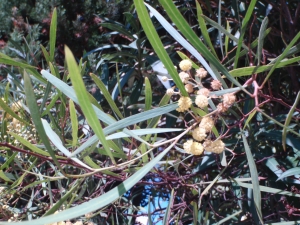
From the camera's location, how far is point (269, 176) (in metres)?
1.09

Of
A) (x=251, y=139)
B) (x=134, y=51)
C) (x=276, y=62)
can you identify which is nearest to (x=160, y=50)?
(x=276, y=62)

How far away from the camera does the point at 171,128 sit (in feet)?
2.58

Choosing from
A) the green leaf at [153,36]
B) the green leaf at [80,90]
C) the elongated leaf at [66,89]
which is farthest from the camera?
the elongated leaf at [66,89]

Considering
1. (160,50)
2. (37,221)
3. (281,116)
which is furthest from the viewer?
(281,116)

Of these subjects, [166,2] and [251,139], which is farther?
[251,139]

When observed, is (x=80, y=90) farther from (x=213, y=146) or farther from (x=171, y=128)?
(x=171, y=128)

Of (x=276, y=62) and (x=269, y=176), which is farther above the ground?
(x=276, y=62)

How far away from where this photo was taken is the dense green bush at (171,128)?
590 millimetres

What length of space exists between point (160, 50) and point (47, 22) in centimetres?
267

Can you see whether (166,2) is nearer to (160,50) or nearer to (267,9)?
(160,50)

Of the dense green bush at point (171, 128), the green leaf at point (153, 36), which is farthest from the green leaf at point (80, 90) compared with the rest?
the green leaf at point (153, 36)

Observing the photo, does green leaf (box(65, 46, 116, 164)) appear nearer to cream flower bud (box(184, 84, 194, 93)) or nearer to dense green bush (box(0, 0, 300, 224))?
dense green bush (box(0, 0, 300, 224))

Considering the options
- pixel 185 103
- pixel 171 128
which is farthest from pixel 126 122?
pixel 171 128

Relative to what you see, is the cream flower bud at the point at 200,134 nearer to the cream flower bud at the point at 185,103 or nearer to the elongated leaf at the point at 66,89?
the cream flower bud at the point at 185,103
